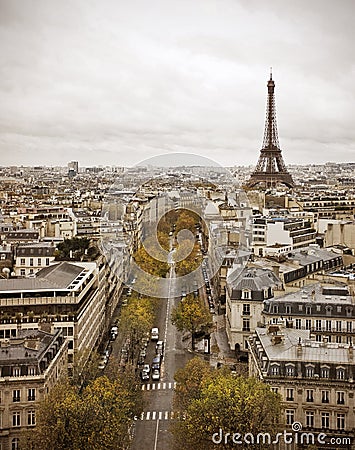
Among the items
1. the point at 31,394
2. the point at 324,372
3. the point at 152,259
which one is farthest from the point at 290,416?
the point at 152,259

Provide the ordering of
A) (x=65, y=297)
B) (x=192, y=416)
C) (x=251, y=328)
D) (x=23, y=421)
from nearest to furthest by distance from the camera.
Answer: (x=192, y=416)
(x=23, y=421)
(x=65, y=297)
(x=251, y=328)

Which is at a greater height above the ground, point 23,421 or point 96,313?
point 96,313

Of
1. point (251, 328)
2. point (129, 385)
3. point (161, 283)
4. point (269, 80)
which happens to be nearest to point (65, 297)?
point (129, 385)

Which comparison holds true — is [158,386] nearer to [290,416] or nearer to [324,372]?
[290,416]

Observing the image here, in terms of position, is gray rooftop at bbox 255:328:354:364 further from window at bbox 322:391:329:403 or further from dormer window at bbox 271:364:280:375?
→ window at bbox 322:391:329:403

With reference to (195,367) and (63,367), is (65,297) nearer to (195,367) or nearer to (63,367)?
(63,367)

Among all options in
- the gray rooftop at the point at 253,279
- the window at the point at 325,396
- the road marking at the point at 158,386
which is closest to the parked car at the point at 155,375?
the road marking at the point at 158,386
